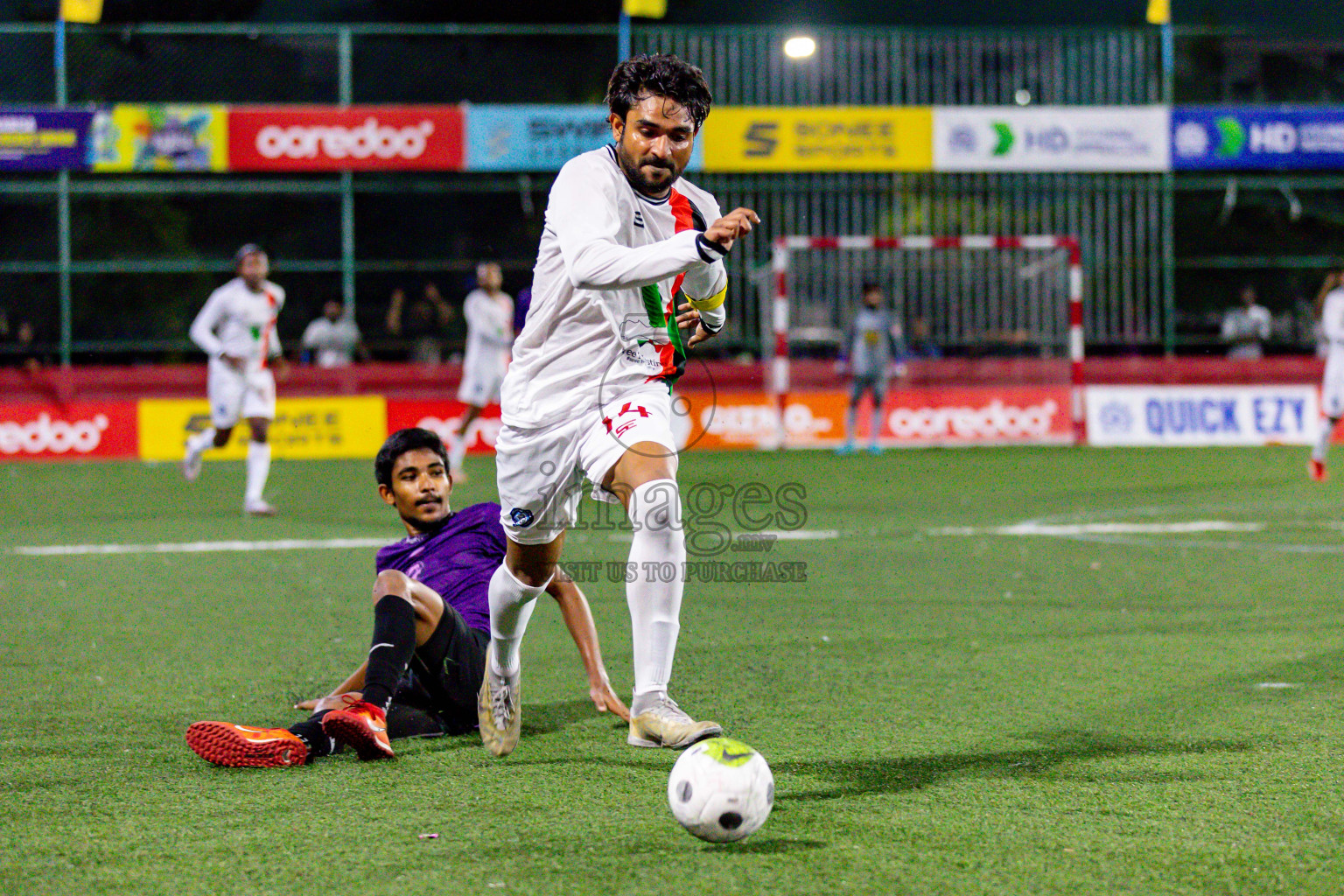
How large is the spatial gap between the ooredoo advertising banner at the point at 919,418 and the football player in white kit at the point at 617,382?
14.8 meters

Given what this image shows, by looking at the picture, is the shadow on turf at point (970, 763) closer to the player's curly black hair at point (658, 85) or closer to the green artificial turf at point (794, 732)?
the green artificial turf at point (794, 732)

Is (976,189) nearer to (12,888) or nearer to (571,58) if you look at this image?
(571,58)

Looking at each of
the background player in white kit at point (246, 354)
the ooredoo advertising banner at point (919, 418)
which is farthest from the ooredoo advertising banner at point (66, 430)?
the ooredoo advertising banner at point (919, 418)

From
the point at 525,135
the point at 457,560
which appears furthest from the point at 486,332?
the point at 457,560

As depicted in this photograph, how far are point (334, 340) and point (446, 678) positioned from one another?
1691 cm

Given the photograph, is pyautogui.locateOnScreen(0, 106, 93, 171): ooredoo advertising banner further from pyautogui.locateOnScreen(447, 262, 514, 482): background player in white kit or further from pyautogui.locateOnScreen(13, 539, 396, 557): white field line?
pyautogui.locateOnScreen(13, 539, 396, 557): white field line

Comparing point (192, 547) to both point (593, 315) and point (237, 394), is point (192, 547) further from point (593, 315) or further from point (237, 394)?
point (593, 315)

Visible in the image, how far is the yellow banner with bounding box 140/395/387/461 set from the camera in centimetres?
1836

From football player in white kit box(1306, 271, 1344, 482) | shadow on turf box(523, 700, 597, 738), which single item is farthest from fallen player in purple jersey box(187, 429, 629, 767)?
football player in white kit box(1306, 271, 1344, 482)

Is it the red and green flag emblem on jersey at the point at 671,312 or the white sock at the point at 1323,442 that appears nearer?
the red and green flag emblem on jersey at the point at 671,312

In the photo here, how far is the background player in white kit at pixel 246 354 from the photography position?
11656mm

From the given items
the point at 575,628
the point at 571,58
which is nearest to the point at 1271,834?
the point at 575,628

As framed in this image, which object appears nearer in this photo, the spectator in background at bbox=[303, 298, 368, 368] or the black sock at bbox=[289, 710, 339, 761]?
the black sock at bbox=[289, 710, 339, 761]

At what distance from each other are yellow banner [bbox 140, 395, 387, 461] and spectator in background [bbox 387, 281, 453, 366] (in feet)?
7.75
